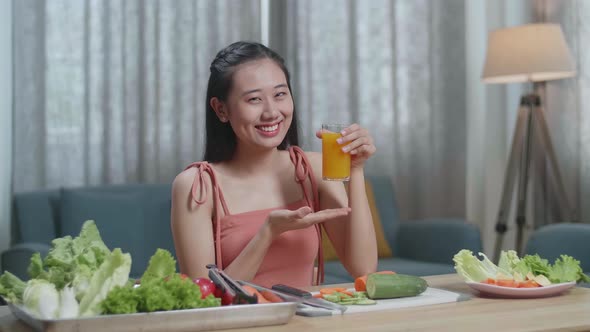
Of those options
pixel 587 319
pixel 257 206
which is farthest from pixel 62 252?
pixel 587 319

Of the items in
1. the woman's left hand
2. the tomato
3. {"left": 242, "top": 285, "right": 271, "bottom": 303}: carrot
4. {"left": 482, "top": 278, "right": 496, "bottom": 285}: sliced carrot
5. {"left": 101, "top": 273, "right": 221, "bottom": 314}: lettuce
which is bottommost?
{"left": 482, "top": 278, "right": 496, "bottom": 285}: sliced carrot

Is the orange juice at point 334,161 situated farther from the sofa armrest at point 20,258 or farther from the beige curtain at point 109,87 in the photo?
the beige curtain at point 109,87

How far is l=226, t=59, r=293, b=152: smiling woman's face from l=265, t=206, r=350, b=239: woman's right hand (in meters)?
0.30

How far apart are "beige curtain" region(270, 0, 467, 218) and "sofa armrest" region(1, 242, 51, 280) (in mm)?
1676

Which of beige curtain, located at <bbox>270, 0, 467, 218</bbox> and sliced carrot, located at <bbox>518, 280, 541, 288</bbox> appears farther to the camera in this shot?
beige curtain, located at <bbox>270, 0, 467, 218</bbox>

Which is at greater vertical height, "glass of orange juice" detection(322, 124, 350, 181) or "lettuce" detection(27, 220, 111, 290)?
"glass of orange juice" detection(322, 124, 350, 181)

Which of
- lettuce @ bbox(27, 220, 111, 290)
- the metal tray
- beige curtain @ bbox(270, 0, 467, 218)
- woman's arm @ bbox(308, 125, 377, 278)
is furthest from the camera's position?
beige curtain @ bbox(270, 0, 467, 218)

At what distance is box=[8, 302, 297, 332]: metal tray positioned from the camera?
1214 millimetres

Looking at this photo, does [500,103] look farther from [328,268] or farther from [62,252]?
[62,252]

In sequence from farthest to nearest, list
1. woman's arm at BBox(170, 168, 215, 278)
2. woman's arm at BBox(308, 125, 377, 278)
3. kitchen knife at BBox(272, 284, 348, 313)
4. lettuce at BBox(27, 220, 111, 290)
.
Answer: woman's arm at BBox(308, 125, 377, 278) < woman's arm at BBox(170, 168, 215, 278) < kitchen knife at BBox(272, 284, 348, 313) < lettuce at BBox(27, 220, 111, 290)

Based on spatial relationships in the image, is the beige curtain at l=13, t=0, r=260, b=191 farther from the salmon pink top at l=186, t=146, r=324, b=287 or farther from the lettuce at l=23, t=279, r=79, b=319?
the lettuce at l=23, t=279, r=79, b=319

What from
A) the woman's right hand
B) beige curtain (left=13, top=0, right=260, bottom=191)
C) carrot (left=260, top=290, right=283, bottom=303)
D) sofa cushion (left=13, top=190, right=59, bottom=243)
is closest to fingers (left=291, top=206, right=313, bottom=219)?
the woman's right hand

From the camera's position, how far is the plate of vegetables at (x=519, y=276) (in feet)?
Result: 5.35

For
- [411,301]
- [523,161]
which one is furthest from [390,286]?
[523,161]
